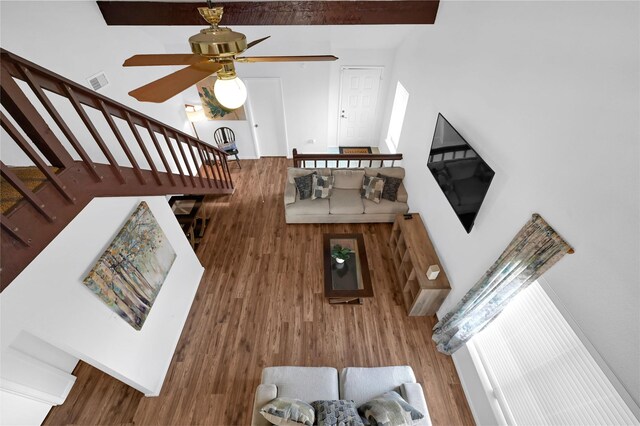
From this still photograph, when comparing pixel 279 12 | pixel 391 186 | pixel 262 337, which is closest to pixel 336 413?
pixel 262 337

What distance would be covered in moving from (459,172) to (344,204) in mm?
1873

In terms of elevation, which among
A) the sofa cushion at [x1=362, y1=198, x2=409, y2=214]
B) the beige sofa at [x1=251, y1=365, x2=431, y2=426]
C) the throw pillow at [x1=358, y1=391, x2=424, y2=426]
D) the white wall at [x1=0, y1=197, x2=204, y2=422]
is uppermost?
the sofa cushion at [x1=362, y1=198, x2=409, y2=214]

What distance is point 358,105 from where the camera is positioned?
5598 mm

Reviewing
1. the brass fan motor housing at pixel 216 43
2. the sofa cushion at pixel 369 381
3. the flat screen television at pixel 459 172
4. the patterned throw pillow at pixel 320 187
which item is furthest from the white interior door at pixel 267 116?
the sofa cushion at pixel 369 381

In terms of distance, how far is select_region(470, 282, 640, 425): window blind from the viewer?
1390mm

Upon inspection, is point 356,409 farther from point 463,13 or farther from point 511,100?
point 463,13

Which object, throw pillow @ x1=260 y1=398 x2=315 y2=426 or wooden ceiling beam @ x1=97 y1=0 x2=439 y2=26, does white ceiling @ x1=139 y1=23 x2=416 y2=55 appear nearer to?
wooden ceiling beam @ x1=97 y1=0 x2=439 y2=26

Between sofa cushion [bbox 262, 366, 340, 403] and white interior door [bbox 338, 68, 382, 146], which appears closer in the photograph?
sofa cushion [bbox 262, 366, 340, 403]

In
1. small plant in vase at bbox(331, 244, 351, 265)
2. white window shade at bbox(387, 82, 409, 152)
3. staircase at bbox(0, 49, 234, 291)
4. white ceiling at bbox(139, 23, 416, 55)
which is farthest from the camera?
white window shade at bbox(387, 82, 409, 152)

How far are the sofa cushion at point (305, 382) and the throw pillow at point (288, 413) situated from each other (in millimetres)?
272

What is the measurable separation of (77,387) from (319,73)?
5.53 meters

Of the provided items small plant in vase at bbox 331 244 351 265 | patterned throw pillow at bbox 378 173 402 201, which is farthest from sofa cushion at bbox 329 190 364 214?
small plant in vase at bbox 331 244 351 265

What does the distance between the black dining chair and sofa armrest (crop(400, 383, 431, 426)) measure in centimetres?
482

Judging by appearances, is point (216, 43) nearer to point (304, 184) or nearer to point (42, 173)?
point (42, 173)
